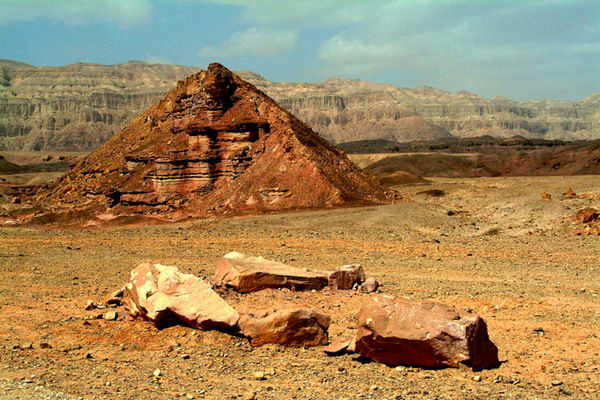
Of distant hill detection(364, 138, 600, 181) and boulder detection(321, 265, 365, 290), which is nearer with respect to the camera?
boulder detection(321, 265, 365, 290)

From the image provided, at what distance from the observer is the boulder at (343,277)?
11.4 m

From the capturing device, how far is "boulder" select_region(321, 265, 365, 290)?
37.6ft

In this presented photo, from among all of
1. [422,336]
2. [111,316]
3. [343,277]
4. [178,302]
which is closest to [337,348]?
[422,336]

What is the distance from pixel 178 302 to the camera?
9.09 metres

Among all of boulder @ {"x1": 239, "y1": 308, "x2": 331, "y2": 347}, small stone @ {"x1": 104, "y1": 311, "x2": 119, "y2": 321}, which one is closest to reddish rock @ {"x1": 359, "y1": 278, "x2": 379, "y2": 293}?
boulder @ {"x1": 239, "y1": 308, "x2": 331, "y2": 347}

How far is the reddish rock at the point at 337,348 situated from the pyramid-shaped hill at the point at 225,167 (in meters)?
20.2

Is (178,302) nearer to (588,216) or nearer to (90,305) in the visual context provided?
(90,305)

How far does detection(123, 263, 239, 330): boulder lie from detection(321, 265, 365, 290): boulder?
9.77 feet

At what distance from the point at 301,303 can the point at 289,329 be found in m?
1.85

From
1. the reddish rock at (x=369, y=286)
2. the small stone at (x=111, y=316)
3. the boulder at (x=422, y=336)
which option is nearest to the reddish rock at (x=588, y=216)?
the reddish rock at (x=369, y=286)

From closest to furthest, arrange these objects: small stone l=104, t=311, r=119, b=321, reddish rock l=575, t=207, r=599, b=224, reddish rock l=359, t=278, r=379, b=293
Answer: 1. small stone l=104, t=311, r=119, b=321
2. reddish rock l=359, t=278, r=379, b=293
3. reddish rock l=575, t=207, r=599, b=224

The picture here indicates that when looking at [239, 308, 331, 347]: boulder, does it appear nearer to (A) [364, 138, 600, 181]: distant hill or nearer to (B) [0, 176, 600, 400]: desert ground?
(B) [0, 176, 600, 400]: desert ground

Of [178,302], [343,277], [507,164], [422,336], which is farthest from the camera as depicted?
[507,164]

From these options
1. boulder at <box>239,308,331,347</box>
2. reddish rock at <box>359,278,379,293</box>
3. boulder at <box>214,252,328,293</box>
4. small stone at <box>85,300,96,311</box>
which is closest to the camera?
boulder at <box>239,308,331,347</box>
